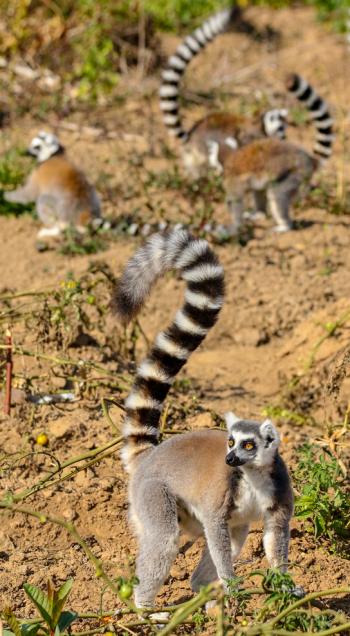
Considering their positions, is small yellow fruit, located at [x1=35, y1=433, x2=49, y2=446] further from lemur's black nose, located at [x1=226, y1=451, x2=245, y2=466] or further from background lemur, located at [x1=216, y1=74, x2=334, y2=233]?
background lemur, located at [x1=216, y1=74, x2=334, y2=233]

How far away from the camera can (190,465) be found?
14.5 feet

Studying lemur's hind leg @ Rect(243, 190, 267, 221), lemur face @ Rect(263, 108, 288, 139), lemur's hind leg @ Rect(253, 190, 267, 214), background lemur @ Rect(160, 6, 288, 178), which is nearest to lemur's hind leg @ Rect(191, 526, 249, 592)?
lemur's hind leg @ Rect(243, 190, 267, 221)

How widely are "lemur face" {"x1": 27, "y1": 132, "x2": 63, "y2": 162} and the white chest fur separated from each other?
6893 millimetres

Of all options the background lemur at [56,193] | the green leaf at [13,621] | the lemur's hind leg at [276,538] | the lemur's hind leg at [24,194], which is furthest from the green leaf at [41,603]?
the lemur's hind leg at [24,194]

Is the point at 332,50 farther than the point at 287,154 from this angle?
Yes

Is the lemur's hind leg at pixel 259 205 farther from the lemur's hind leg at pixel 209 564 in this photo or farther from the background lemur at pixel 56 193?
the lemur's hind leg at pixel 209 564

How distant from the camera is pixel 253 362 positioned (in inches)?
309

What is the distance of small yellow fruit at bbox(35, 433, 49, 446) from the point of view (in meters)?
5.66

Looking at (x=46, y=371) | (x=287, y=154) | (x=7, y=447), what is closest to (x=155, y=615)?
(x=7, y=447)

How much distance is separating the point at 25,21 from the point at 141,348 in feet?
25.3

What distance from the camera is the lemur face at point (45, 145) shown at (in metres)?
10.6

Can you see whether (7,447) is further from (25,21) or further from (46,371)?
(25,21)

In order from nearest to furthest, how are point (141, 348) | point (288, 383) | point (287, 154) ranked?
point (288, 383)
point (141, 348)
point (287, 154)

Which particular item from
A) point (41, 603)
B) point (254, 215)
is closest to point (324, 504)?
point (41, 603)
